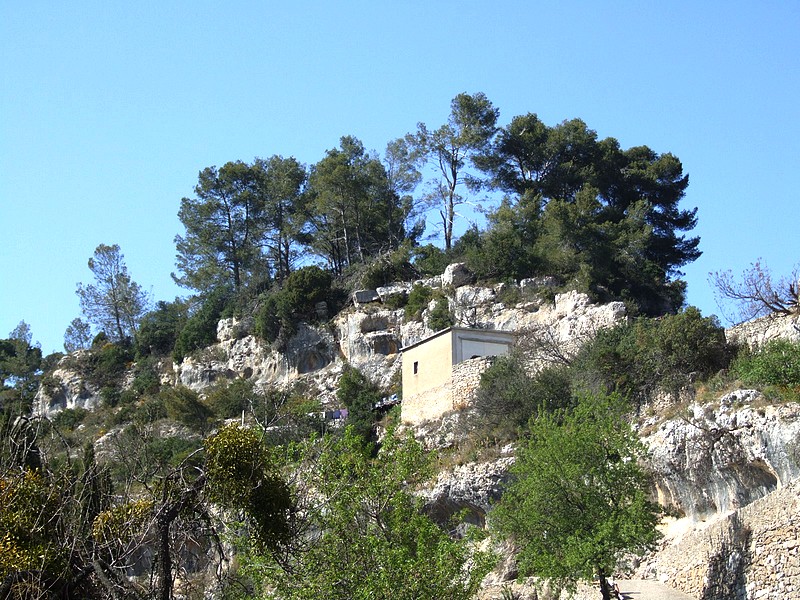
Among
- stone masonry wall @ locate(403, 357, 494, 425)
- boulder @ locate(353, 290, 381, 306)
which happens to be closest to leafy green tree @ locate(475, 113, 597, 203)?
boulder @ locate(353, 290, 381, 306)

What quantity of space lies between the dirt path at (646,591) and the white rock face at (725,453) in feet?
6.51

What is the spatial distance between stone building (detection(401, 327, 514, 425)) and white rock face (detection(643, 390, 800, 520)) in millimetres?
10903

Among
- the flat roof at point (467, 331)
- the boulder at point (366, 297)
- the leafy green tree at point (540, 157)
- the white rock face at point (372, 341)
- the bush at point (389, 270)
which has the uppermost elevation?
the leafy green tree at point (540, 157)

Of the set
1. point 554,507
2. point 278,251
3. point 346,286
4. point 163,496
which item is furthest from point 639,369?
point 278,251

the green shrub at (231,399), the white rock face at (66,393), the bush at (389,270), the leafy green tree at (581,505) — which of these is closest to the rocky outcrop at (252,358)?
the green shrub at (231,399)

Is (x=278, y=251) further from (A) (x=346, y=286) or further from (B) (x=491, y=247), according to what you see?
(B) (x=491, y=247)

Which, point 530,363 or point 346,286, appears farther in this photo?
point 346,286

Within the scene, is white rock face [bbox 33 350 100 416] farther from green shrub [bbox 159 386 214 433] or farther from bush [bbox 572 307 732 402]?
bush [bbox 572 307 732 402]

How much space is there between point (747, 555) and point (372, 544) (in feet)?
27.4

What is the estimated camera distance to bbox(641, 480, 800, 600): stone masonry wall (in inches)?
839

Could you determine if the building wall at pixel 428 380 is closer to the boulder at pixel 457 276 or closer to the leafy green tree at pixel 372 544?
the boulder at pixel 457 276

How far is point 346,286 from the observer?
52.4 metres

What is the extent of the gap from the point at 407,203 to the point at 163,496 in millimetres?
43927

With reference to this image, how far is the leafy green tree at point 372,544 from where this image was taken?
18.8 meters
